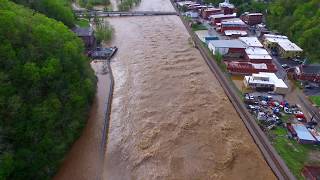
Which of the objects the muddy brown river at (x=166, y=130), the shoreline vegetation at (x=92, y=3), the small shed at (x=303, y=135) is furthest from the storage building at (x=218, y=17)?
the small shed at (x=303, y=135)

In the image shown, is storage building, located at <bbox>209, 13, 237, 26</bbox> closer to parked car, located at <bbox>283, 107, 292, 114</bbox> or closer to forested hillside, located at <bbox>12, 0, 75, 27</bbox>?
forested hillside, located at <bbox>12, 0, 75, 27</bbox>

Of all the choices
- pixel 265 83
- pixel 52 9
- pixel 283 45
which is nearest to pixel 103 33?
pixel 52 9

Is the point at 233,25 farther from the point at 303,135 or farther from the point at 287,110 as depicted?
the point at 303,135

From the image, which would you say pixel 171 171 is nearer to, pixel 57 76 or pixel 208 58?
pixel 57 76

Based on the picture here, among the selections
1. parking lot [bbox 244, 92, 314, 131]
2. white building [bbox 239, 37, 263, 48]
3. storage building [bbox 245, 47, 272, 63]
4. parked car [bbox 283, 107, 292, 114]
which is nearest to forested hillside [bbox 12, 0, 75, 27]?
white building [bbox 239, 37, 263, 48]

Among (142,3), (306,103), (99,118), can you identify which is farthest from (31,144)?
(142,3)

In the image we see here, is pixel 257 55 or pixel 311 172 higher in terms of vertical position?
pixel 257 55

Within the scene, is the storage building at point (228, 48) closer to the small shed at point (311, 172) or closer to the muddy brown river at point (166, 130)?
the muddy brown river at point (166, 130)

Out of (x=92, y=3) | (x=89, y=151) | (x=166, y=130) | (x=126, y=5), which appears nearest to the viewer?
(x=89, y=151)
